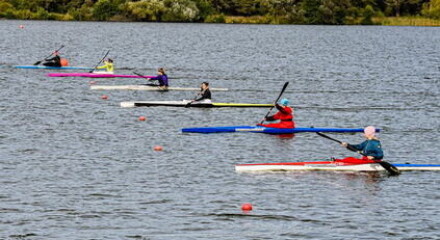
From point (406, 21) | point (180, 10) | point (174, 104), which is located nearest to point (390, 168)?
point (174, 104)

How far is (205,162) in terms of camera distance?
3669 cm

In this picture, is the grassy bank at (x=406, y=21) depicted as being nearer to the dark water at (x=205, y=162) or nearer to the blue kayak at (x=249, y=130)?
the dark water at (x=205, y=162)

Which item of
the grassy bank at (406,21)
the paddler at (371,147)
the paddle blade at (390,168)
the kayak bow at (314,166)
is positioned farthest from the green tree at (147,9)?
the paddle blade at (390,168)

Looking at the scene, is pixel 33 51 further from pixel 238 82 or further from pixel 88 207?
pixel 88 207

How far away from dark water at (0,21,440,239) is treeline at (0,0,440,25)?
90.9 metres

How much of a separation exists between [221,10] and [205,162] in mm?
149231

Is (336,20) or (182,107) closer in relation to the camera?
(182,107)

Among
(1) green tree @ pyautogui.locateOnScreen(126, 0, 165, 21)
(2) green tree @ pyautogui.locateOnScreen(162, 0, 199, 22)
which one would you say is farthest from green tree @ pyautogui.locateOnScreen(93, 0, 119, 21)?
(2) green tree @ pyautogui.locateOnScreen(162, 0, 199, 22)

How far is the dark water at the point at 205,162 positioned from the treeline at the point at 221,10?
9085 cm

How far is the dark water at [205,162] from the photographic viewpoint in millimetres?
27844

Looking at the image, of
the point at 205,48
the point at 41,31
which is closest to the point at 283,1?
the point at 41,31

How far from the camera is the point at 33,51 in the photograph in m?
104

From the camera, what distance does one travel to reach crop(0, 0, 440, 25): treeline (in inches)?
6757

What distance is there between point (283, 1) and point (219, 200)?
152 metres
